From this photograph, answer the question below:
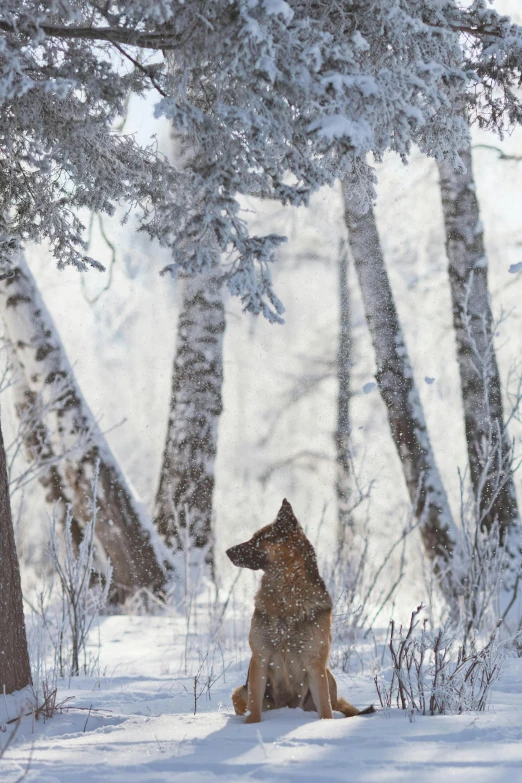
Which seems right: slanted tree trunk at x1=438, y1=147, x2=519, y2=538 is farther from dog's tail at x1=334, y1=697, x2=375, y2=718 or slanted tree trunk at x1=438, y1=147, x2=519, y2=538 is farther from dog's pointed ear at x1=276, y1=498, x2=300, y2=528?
dog's pointed ear at x1=276, y1=498, x2=300, y2=528

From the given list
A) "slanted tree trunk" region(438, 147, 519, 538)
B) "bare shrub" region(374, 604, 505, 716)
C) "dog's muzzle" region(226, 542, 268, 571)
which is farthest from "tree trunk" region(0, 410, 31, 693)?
"slanted tree trunk" region(438, 147, 519, 538)

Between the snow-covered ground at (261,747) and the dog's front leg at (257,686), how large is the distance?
73 millimetres

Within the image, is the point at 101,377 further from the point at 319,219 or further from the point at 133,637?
the point at 133,637

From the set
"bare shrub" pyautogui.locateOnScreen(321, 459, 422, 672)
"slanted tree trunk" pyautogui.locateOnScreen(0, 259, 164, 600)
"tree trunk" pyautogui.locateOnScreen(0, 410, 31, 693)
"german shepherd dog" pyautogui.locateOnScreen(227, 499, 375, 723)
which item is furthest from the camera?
"slanted tree trunk" pyautogui.locateOnScreen(0, 259, 164, 600)

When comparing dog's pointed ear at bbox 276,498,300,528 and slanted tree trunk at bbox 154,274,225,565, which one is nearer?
dog's pointed ear at bbox 276,498,300,528

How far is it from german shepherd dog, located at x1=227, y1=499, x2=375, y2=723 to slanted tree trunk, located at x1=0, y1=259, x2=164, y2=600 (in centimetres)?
559

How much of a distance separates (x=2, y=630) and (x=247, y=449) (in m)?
14.9

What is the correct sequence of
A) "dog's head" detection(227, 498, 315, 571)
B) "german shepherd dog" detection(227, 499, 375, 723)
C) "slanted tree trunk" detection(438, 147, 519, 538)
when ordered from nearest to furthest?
1. "german shepherd dog" detection(227, 499, 375, 723)
2. "dog's head" detection(227, 498, 315, 571)
3. "slanted tree trunk" detection(438, 147, 519, 538)

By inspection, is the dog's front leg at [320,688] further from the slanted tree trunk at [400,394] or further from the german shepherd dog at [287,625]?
the slanted tree trunk at [400,394]

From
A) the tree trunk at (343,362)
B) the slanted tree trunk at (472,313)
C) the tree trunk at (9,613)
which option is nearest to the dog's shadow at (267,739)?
the tree trunk at (9,613)

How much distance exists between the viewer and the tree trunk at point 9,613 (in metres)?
3.79

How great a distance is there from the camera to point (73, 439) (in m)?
8.58

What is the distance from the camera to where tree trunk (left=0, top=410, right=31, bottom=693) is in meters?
3.79

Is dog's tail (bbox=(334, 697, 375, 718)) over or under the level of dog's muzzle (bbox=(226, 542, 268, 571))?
under
